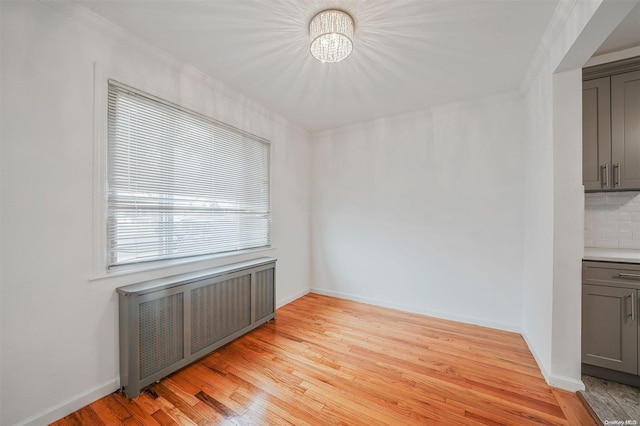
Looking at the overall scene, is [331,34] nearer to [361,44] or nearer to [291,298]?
[361,44]

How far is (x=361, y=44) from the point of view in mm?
2078

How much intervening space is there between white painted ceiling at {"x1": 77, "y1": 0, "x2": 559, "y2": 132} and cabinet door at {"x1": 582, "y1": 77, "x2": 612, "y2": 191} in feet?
1.94

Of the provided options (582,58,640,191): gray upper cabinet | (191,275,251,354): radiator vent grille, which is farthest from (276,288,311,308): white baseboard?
(582,58,640,191): gray upper cabinet

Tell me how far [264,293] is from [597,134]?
361 centimetres

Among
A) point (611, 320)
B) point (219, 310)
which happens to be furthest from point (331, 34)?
point (611, 320)

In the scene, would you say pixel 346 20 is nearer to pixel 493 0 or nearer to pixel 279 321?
pixel 493 0

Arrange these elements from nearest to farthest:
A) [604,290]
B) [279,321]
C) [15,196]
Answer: [15,196]
[604,290]
[279,321]

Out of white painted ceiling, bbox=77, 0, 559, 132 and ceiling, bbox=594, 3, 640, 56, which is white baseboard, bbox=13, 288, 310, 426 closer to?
white painted ceiling, bbox=77, 0, 559, 132

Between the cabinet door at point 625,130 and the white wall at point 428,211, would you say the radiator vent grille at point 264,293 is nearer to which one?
the white wall at point 428,211

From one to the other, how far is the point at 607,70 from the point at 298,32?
8.64ft

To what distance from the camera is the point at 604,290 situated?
1.88 metres

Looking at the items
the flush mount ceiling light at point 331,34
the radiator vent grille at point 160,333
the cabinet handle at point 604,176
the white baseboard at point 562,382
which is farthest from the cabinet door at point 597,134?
the radiator vent grille at point 160,333

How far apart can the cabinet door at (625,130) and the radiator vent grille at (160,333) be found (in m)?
3.91

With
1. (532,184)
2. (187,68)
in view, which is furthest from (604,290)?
(187,68)
